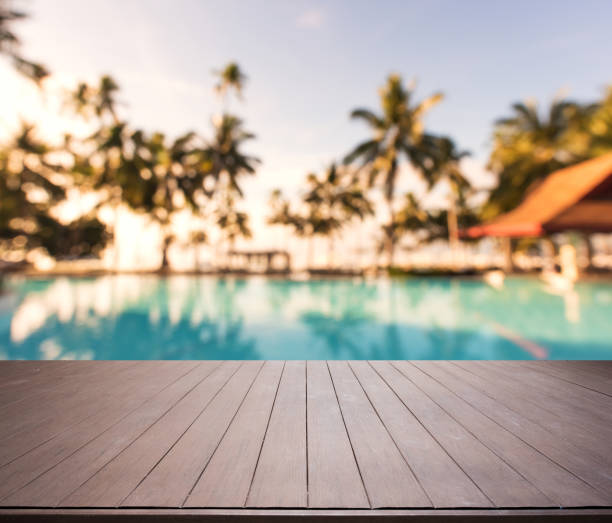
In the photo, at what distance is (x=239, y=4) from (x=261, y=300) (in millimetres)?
9284

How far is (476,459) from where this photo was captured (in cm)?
169

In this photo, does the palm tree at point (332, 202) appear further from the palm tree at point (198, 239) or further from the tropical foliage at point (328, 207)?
the palm tree at point (198, 239)

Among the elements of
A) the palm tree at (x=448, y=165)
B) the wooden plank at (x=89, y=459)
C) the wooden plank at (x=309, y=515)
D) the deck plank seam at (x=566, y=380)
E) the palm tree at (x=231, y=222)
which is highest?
the palm tree at (x=448, y=165)

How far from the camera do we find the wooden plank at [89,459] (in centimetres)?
142

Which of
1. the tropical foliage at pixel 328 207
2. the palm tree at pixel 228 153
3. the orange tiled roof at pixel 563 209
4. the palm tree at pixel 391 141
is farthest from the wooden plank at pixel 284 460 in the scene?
the palm tree at pixel 228 153

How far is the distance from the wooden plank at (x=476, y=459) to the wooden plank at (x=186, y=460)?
1143 mm

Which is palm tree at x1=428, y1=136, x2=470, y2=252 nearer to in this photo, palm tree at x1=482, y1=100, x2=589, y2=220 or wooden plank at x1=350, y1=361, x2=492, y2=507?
palm tree at x1=482, y1=100, x2=589, y2=220

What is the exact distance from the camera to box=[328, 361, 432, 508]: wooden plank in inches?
54.9

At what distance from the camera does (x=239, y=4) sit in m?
10.9

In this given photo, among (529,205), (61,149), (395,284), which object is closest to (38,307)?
(395,284)

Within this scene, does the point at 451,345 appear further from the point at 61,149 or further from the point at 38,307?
the point at 61,149

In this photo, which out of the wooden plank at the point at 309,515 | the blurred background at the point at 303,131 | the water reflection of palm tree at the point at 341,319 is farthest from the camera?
the blurred background at the point at 303,131

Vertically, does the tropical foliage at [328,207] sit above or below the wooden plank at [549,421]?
above

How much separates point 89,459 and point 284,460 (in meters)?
0.91
